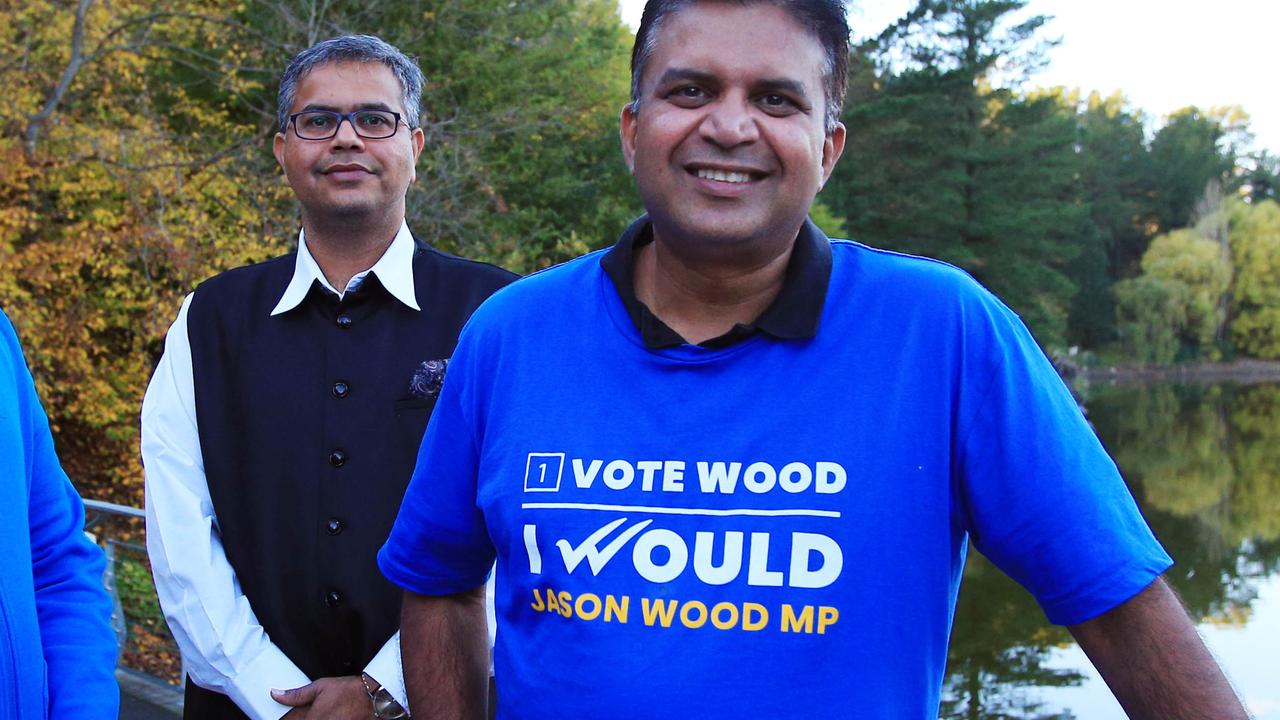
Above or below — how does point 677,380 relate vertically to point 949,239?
below

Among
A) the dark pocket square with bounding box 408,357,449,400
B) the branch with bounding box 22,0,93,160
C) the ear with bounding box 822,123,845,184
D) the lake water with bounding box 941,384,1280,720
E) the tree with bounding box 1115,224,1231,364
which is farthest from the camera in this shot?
the tree with bounding box 1115,224,1231,364

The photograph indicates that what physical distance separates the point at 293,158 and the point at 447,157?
1134 centimetres

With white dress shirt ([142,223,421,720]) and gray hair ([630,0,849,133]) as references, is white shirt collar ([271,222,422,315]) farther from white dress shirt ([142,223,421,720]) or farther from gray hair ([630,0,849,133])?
gray hair ([630,0,849,133])

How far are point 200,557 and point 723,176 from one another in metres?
1.36

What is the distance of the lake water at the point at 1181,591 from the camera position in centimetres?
1295

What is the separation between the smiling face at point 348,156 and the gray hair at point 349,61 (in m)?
0.01

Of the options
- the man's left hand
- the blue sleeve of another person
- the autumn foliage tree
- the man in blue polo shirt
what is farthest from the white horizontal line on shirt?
the autumn foliage tree

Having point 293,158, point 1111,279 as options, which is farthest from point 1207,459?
point 1111,279

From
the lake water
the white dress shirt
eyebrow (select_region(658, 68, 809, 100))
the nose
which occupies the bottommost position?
the lake water

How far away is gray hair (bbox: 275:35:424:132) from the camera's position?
2.54m

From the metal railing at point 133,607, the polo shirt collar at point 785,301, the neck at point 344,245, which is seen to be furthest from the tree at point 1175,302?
the polo shirt collar at point 785,301

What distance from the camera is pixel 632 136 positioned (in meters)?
1.72

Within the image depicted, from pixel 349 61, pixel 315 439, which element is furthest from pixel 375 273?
pixel 349 61

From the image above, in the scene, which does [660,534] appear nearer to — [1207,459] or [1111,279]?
[1207,459]
